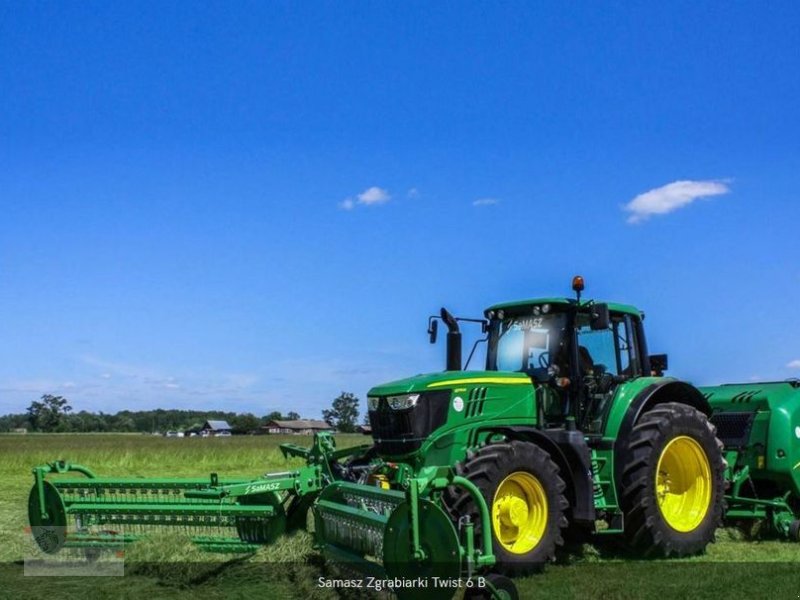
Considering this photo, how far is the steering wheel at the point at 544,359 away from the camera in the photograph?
8.87 metres

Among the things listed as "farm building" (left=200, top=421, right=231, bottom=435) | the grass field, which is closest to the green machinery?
the grass field

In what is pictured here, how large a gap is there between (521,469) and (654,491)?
1.76m

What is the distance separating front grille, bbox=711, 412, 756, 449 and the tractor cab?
1.63 meters

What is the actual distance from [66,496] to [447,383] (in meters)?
3.95

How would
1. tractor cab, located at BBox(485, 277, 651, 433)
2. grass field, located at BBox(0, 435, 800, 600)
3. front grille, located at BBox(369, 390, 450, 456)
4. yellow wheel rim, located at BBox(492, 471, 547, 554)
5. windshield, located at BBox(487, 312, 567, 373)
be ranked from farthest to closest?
windshield, located at BBox(487, 312, 567, 373) < tractor cab, located at BBox(485, 277, 651, 433) < front grille, located at BBox(369, 390, 450, 456) < yellow wheel rim, located at BBox(492, 471, 547, 554) < grass field, located at BBox(0, 435, 800, 600)

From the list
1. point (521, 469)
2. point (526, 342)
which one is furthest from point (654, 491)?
point (526, 342)

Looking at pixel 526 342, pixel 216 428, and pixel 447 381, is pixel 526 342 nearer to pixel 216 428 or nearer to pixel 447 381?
pixel 447 381

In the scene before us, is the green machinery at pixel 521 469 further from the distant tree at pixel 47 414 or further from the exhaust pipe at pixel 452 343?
the distant tree at pixel 47 414

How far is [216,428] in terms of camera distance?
95688mm

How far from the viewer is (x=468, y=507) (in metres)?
6.95

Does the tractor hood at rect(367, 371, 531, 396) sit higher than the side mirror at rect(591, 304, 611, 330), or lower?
lower

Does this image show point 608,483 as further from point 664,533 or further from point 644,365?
point 644,365

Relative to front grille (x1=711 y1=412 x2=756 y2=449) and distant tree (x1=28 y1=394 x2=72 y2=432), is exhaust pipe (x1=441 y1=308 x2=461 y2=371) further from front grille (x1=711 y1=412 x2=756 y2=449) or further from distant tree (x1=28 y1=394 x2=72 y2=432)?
distant tree (x1=28 y1=394 x2=72 y2=432)

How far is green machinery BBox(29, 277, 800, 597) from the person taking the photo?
739 cm
